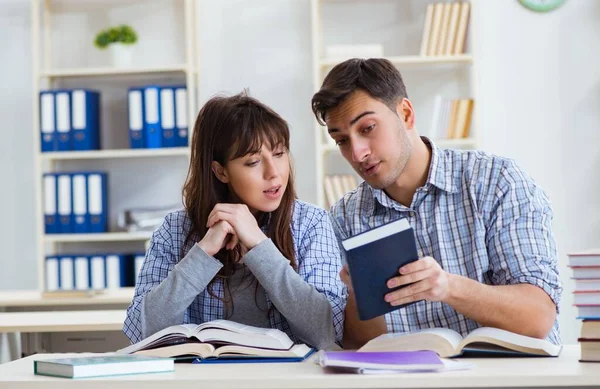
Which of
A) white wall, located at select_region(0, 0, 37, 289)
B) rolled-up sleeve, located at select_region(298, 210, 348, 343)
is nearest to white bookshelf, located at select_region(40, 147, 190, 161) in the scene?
white wall, located at select_region(0, 0, 37, 289)

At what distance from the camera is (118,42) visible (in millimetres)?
4344

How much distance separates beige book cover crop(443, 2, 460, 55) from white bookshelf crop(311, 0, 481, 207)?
6cm

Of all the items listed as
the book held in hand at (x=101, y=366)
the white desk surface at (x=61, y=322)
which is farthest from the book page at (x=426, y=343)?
A: the white desk surface at (x=61, y=322)

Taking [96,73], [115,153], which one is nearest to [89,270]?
[115,153]

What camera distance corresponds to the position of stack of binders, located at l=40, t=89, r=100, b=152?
4.24 metres

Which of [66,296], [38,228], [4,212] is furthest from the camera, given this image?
[4,212]

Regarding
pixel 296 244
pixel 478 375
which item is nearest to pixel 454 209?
pixel 296 244

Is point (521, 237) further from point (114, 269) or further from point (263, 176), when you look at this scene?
point (114, 269)

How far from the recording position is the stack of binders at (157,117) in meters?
4.20

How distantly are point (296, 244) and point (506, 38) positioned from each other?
278 cm

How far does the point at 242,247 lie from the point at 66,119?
2699 mm

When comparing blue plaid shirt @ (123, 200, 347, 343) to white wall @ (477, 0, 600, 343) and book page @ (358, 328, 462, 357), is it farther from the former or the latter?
white wall @ (477, 0, 600, 343)

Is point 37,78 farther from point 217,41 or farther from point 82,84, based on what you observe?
point 217,41

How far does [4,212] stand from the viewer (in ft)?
15.0
